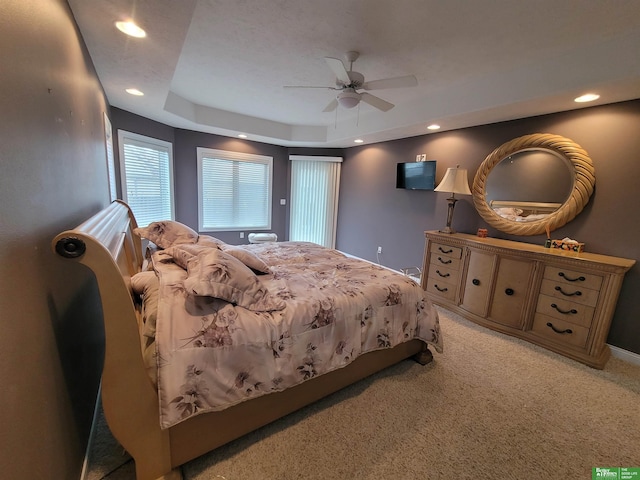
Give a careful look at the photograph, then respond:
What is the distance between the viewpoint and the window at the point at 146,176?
143 inches

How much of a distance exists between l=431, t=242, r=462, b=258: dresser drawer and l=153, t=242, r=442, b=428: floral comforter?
1.42m

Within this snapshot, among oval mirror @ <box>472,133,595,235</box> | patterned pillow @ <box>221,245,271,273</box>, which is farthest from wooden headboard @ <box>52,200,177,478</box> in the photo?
oval mirror @ <box>472,133,595,235</box>

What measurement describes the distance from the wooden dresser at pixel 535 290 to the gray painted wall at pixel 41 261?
11.4 ft

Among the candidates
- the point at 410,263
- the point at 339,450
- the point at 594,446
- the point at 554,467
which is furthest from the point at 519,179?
the point at 339,450

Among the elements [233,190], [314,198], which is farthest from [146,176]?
[314,198]

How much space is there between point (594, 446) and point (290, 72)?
3.85 m

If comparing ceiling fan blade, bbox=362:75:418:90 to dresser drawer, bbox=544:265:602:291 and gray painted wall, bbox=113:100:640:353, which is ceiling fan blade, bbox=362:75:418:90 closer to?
gray painted wall, bbox=113:100:640:353

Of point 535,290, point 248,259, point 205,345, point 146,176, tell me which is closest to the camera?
point 205,345

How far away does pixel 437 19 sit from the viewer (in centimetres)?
189

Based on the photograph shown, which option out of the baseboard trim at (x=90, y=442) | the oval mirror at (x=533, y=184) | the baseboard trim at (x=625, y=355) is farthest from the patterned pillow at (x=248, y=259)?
the baseboard trim at (x=625, y=355)

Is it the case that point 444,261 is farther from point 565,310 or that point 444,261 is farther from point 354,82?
point 354,82

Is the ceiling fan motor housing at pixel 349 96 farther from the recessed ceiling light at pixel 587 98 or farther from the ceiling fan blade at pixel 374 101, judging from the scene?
the recessed ceiling light at pixel 587 98

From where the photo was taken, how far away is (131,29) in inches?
67.1

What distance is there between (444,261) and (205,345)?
10.1ft
